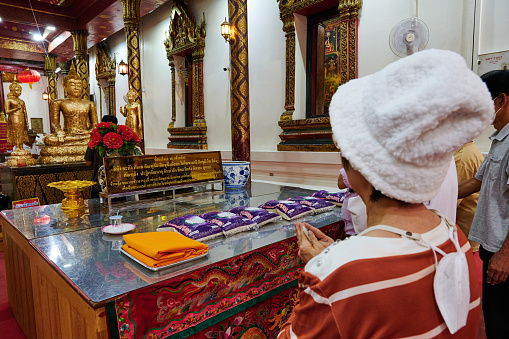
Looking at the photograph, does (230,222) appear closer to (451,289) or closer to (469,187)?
(451,289)

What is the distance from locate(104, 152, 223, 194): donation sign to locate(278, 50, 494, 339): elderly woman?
5.30ft

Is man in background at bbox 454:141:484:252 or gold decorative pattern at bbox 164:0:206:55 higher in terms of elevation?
gold decorative pattern at bbox 164:0:206:55

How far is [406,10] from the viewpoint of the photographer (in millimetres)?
3480

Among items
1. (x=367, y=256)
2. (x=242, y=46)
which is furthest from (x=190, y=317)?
(x=242, y=46)

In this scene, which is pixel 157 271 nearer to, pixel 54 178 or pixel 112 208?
pixel 112 208

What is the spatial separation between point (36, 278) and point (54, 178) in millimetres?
2849

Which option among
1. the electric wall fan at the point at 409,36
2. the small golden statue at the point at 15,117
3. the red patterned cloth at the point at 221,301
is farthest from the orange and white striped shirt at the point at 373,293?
the small golden statue at the point at 15,117

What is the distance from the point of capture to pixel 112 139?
7.09 feet

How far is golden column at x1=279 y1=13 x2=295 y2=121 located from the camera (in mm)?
4535

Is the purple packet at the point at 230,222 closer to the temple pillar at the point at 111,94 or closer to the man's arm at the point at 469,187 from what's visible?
the man's arm at the point at 469,187

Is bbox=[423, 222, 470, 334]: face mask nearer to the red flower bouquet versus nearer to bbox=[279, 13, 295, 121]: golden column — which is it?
the red flower bouquet

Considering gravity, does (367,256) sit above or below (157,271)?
above

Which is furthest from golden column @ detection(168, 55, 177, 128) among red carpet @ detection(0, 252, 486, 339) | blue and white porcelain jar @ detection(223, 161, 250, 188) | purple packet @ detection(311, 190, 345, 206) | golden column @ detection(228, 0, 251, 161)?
purple packet @ detection(311, 190, 345, 206)

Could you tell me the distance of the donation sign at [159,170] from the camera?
200 centimetres
